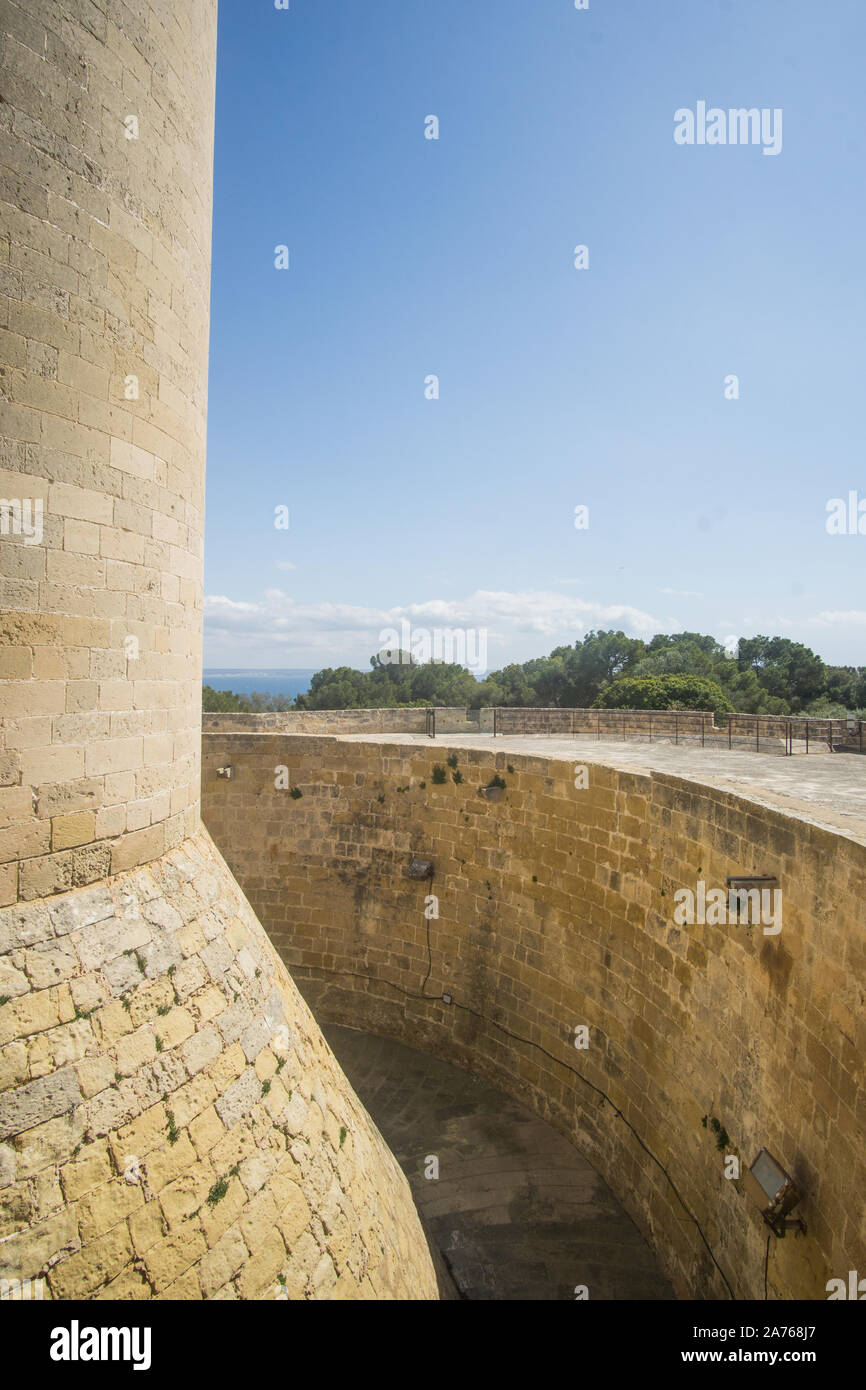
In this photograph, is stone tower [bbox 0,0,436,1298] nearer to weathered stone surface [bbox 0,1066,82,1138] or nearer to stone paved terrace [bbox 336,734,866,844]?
weathered stone surface [bbox 0,1066,82,1138]

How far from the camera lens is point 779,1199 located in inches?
168

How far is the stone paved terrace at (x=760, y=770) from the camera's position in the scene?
5219mm

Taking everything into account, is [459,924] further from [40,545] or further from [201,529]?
[40,545]

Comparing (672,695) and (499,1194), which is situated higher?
(672,695)

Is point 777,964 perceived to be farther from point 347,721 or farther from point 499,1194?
point 347,721

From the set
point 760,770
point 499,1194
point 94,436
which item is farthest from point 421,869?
point 94,436

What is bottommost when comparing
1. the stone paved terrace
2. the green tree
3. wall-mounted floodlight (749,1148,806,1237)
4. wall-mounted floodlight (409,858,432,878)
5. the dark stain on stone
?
wall-mounted floodlight (749,1148,806,1237)

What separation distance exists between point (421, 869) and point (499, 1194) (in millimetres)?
3847

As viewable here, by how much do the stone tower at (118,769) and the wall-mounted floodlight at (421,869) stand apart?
5.27 m

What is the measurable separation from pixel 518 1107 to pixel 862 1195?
564 centimetres

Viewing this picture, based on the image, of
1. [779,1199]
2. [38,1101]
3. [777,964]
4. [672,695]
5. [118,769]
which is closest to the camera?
[38,1101]

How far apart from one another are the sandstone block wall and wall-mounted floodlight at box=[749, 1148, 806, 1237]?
2.46m

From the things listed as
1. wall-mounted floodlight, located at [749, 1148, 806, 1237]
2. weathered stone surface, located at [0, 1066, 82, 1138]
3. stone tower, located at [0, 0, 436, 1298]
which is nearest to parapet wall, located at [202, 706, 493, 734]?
stone tower, located at [0, 0, 436, 1298]

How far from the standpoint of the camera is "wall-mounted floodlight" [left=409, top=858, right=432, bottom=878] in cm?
962
